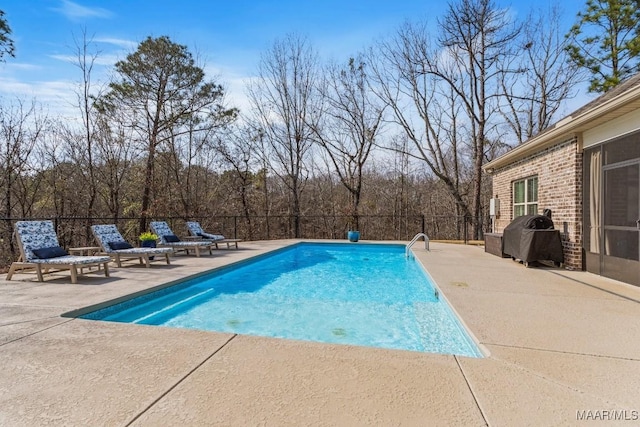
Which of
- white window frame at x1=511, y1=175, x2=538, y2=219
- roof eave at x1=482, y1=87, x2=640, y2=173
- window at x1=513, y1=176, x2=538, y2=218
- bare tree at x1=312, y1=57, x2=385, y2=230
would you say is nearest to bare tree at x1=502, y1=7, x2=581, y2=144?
bare tree at x1=312, y1=57, x2=385, y2=230

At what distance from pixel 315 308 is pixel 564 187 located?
4.80 meters

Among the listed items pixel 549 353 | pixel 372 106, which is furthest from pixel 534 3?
pixel 549 353

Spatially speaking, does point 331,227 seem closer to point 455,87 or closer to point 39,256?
point 455,87

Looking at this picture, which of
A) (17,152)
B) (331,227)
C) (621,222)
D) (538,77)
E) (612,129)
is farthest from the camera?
(331,227)

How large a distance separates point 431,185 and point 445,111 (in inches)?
133

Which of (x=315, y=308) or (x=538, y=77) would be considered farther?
(x=538, y=77)

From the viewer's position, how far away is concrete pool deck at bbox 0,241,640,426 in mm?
1685

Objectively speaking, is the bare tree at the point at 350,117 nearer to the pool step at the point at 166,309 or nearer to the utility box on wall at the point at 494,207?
the utility box on wall at the point at 494,207

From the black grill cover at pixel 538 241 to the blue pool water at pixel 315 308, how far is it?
6.20 ft

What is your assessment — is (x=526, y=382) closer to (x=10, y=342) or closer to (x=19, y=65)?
(x=10, y=342)

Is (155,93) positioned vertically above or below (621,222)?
above

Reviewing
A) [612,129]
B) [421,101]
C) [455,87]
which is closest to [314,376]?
[612,129]

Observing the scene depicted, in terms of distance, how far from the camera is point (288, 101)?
48.0 feet

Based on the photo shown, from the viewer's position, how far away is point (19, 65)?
795cm
